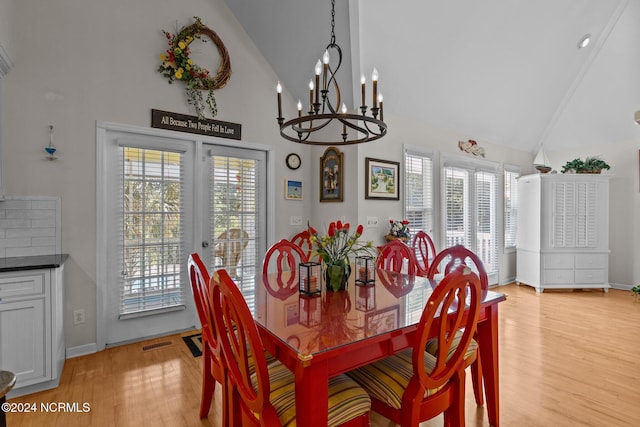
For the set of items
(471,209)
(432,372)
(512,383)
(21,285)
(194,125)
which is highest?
(194,125)

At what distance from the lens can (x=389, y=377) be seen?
150 cm

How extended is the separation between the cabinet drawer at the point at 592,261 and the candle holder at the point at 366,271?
4651mm

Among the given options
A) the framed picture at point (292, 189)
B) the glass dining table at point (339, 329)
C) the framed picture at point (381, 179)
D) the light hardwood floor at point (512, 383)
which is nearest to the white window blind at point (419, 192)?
the framed picture at point (381, 179)

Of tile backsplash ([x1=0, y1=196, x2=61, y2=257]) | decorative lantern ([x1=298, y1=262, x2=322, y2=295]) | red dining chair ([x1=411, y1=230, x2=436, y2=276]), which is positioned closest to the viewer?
decorative lantern ([x1=298, y1=262, x2=322, y2=295])

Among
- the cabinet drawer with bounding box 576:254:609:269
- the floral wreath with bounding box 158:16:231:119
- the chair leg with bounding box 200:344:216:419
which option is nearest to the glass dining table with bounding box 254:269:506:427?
the chair leg with bounding box 200:344:216:419

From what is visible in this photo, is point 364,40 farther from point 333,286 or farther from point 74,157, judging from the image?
point 74,157

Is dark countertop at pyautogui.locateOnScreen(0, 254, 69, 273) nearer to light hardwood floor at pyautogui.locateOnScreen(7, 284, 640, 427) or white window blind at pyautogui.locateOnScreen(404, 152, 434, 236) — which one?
light hardwood floor at pyautogui.locateOnScreen(7, 284, 640, 427)

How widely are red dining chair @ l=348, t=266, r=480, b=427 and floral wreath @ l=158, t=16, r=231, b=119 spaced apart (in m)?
2.97

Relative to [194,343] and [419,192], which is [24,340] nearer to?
[194,343]

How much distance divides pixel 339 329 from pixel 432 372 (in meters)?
0.45

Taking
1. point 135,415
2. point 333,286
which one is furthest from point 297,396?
point 135,415

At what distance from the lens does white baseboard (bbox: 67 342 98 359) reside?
276cm

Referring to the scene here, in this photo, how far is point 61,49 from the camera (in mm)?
2727

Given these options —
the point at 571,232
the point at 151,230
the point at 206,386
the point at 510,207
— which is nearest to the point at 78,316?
the point at 151,230
